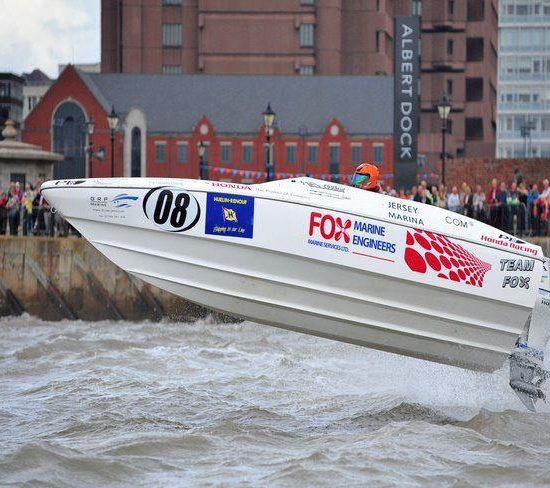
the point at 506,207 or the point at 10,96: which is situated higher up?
the point at 10,96

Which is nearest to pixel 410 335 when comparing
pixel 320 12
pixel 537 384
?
pixel 537 384

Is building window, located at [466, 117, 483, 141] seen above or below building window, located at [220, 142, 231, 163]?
above

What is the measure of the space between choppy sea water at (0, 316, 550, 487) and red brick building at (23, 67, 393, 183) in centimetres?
Result: 6488

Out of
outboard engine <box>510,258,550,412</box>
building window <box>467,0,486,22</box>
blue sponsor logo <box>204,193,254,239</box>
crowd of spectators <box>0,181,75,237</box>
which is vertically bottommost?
outboard engine <box>510,258,550,412</box>

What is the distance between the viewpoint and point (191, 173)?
86375mm

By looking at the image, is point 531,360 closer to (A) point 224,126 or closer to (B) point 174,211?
(B) point 174,211

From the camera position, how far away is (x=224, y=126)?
285ft

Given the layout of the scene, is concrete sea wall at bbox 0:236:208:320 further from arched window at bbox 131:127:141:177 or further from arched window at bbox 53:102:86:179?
arched window at bbox 53:102:86:179

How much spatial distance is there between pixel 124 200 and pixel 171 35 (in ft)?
290

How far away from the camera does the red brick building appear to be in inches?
3364

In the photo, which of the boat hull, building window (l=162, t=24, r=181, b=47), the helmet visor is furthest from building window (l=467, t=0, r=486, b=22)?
the boat hull

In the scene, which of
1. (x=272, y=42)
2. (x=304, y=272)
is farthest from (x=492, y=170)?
(x=304, y=272)

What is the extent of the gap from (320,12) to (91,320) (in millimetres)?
73572

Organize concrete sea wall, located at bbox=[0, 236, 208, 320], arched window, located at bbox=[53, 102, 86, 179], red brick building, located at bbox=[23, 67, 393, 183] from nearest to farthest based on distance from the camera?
concrete sea wall, located at bbox=[0, 236, 208, 320]
red brick building, located at bbox=[23, 67, 393, 183]
arched window, located at bbox=[53, 102, 86, 179]
